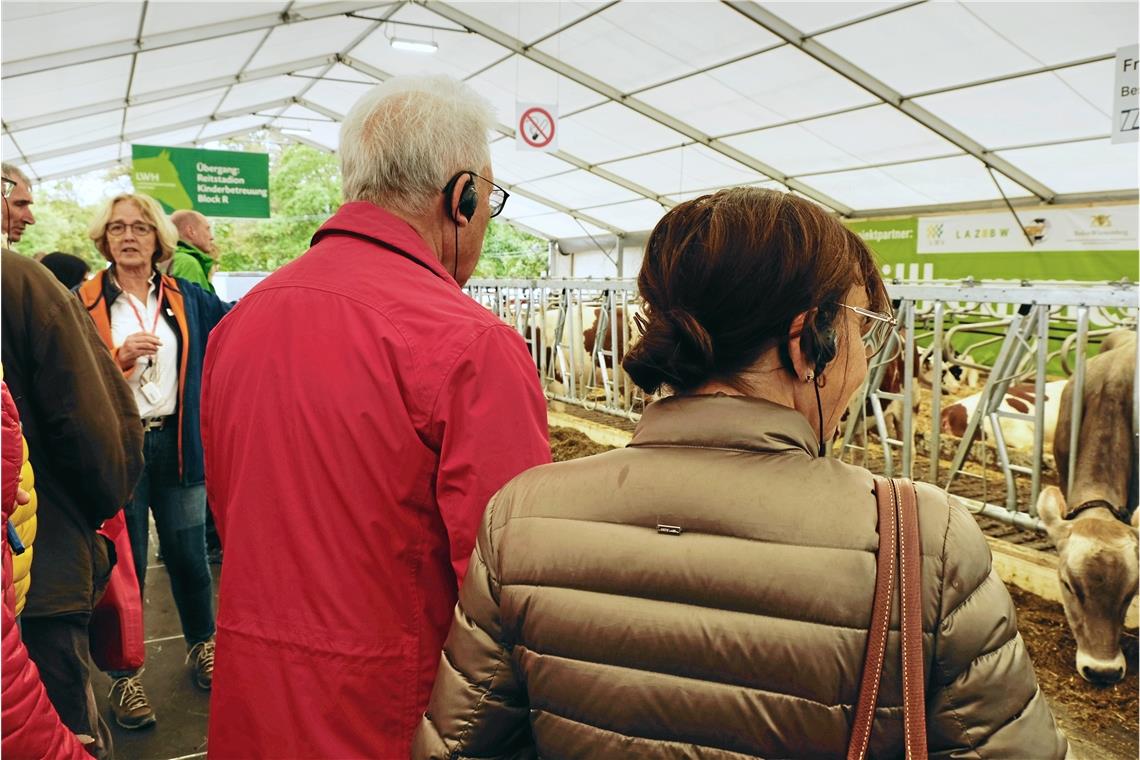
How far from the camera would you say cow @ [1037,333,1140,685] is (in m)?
2.96

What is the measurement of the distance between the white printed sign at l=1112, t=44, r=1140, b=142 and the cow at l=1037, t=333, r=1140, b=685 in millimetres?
1036

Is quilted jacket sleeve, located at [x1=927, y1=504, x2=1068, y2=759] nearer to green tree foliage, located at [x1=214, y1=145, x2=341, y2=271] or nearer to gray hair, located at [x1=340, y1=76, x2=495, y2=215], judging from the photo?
gray hair, located at [x1=340, y1=76, x2=495, y2=215]

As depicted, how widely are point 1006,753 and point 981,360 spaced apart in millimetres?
10614

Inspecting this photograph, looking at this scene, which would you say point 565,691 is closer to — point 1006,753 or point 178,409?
point 1006,753

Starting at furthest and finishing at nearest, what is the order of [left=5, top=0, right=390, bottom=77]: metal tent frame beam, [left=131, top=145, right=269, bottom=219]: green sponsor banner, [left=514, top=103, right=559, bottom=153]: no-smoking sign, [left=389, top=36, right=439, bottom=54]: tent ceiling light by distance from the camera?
[left=131, top=145, right=269, bottom=219]: green sponsor banner < [left=389, top=36, right=439, bottom=54]: tent ceiling light < [left=514, top=103, right=559, bottom=153]: no-smoking sign < [left=5, top=0, right=390, bottom=77]: metal tent frame beam

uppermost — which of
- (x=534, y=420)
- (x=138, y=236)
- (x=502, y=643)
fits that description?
(x=138, y=236)

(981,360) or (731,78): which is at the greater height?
(731,78)

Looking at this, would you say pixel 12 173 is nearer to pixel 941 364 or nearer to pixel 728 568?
pixel 728 568

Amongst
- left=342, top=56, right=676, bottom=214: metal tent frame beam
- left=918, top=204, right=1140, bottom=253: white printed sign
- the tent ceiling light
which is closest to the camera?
left=918, top=204, right=1140, bottom=253: white printed sign

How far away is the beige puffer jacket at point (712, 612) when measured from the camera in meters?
0.88

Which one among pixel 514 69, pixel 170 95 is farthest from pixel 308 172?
pixel 514 69

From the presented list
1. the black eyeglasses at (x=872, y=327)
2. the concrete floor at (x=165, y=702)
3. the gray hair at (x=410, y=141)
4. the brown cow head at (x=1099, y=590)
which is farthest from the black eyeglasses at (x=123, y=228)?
the brown cow head at (x=1099, y=590)

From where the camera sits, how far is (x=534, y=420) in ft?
4.00

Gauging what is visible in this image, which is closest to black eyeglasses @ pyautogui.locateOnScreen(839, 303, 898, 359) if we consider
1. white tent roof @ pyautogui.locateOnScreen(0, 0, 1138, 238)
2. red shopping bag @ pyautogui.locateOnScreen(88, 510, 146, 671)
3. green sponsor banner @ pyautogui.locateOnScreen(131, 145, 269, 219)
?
red shopping bag @ pyautogui.locateOnScreen(88, 510, 146, 671)
